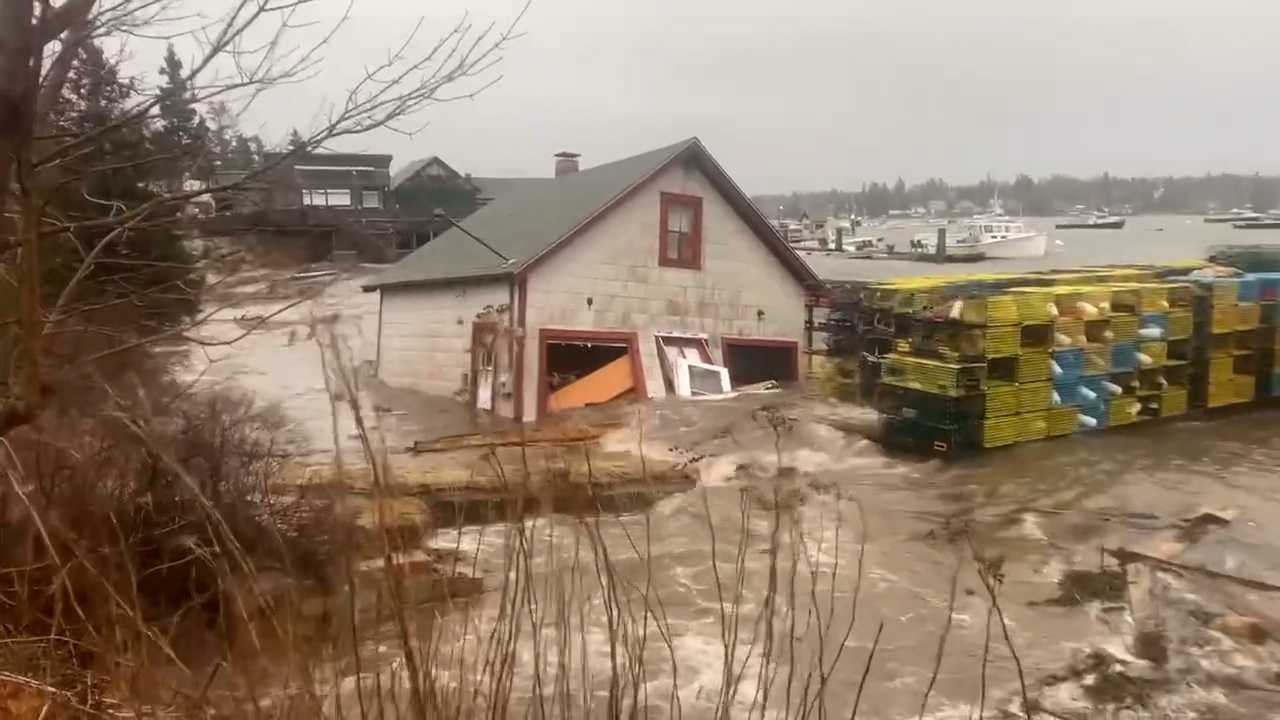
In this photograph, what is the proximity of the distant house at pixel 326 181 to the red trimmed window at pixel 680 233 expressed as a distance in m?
7.42

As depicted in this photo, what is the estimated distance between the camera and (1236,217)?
8695 mm

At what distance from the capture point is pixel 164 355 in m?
4.34

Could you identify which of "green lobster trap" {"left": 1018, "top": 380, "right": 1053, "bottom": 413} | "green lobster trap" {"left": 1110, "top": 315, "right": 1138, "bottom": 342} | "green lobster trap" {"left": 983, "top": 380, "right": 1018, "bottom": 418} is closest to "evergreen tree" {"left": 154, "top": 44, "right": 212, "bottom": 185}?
"green lobster trap" {"left": 983, "top": 380, "right": 1018, "bottom": 418}

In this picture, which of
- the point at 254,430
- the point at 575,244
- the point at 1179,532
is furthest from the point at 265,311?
the point at 575,244

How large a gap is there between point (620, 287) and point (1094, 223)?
5.66 meters

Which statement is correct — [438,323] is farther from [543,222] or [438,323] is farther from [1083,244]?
[1083,244]

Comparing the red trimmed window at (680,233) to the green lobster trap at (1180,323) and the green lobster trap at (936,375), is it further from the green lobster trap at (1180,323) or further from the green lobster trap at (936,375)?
the green lobster trap at (1180,323)

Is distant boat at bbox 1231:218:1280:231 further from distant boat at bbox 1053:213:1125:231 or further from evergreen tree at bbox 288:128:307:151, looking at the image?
evergreen tree at bbox 288:128:307:151

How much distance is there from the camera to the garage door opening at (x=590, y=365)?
37.3 feet

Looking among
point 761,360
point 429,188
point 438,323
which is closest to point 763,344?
point 761,360

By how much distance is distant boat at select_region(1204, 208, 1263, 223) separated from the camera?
808 centimetres

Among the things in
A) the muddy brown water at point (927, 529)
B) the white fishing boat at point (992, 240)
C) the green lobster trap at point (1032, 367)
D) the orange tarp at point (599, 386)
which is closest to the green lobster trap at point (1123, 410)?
the muddy brown water at point (927, 529)

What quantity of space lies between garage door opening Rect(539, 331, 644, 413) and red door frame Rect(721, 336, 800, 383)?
4.12 feet

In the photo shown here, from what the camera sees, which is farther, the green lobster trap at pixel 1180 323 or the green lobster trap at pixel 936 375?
the green lobster trap at pixel 1180 323
